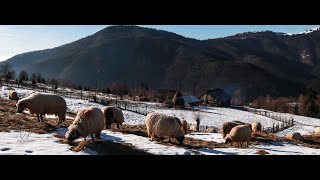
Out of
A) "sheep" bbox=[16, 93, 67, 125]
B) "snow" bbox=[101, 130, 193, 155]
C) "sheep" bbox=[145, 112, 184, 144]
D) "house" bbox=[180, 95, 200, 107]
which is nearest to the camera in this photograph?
"snow" bbox=[101, 130, 193, 155]

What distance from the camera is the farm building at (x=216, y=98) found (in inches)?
3063

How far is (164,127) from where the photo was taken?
593 inches

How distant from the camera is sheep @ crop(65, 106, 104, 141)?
38.0 ft

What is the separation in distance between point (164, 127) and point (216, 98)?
65574 mm

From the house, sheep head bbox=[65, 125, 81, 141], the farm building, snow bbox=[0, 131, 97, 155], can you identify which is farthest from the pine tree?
snow bbox=[0, 131, 97, 155]

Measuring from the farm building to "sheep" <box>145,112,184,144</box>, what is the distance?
62372mm

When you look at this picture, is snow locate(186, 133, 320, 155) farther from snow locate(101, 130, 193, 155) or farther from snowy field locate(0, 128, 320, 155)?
snow locate(101, 130, 193, 155)

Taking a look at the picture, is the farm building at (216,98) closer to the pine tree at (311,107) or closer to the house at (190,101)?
the house at (190,101)

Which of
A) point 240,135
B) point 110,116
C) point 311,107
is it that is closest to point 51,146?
point 240,135

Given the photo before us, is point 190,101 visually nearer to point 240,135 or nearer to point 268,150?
point 240,135

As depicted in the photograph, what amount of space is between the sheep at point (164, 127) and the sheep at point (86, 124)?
2.58 meters
